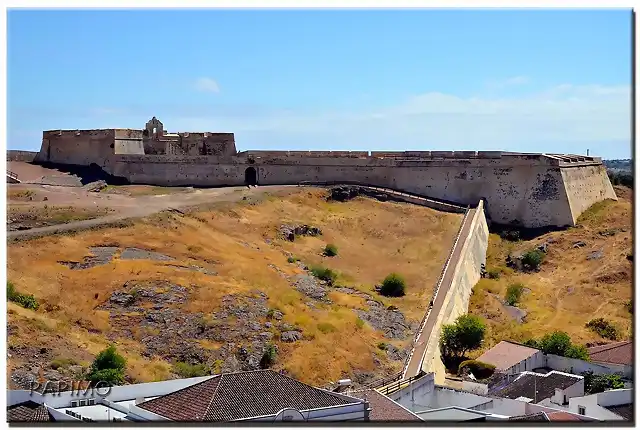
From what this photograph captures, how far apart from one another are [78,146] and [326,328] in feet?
62.7

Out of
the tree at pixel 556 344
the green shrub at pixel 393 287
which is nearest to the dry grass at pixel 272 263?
the green shrub at pixel 393 287

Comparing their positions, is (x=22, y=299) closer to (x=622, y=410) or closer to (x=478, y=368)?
(x=478, y=368)

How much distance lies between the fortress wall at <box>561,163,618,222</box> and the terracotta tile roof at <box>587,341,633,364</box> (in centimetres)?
1110

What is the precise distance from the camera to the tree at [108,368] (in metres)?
16.3

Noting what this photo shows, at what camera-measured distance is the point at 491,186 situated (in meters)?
33.5

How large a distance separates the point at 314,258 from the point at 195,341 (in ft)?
26.9

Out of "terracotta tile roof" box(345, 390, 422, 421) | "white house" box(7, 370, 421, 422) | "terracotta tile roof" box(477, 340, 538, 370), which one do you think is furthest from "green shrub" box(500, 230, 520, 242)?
"white house" box(7, 370, 421, 422)

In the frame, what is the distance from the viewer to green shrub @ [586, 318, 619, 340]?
23797 mm

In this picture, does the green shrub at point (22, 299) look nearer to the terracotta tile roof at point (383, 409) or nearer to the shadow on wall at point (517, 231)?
the terracotta tile roof at point (383, 409)

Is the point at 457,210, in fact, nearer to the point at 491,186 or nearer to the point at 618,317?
the point at 491,186

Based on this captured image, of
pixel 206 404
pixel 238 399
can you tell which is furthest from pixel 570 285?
pixel 206 404

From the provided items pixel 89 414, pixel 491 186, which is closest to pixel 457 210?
pixel 491 186

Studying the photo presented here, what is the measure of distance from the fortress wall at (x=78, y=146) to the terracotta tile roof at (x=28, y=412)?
23110 mm

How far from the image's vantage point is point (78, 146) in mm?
36844
